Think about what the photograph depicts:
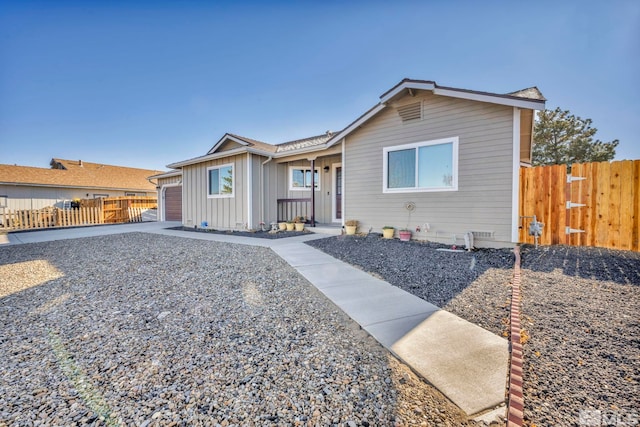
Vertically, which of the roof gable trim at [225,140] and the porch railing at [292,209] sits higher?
the roof gable trim at [225,140]

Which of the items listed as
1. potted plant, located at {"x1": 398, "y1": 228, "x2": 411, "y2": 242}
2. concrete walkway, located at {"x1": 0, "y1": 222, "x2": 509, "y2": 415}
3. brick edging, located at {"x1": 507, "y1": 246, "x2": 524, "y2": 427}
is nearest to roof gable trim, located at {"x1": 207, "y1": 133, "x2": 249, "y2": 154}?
potted plant, located at {"x1": 398, "y1": 228, "x2": 411, "y2": 242}

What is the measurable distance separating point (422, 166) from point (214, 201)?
28.1 ft

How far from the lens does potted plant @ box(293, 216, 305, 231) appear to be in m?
9.94

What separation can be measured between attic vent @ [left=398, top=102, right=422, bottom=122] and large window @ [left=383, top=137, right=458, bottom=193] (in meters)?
Answer: 0.76

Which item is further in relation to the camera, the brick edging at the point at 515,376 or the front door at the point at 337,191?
the front door at the point at 337,191

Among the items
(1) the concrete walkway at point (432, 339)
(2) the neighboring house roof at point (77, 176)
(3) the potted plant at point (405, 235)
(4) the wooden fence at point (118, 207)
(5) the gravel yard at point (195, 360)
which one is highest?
(2) the neighboring house roof at point (77, 176)

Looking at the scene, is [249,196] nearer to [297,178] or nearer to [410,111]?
[297,178]

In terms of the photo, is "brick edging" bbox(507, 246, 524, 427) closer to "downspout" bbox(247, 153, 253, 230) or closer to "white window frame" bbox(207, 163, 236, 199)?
"downspout" bbox(247, 153, 253, 230)

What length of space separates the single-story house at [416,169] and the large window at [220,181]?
0.04 m

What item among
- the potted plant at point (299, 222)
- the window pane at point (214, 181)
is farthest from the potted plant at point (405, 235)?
the window pane at point (214, 181)

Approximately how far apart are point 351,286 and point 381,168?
4.92 metres

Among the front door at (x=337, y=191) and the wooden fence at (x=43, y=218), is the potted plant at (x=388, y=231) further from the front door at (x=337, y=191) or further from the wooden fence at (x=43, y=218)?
the wooden fence at (x=43, y=218)

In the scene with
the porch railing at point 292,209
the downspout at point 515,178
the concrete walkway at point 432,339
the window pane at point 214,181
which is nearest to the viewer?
the concrete walkway at point 432,339

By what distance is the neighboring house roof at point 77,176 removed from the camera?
61.6 ft
